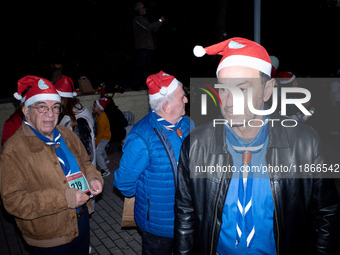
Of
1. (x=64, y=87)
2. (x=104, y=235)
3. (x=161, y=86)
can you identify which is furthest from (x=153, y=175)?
(x=104, y=235)

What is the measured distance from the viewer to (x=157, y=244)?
2818 mm

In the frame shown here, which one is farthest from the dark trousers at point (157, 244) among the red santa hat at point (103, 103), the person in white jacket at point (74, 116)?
the red santa hat at point (103, 103)

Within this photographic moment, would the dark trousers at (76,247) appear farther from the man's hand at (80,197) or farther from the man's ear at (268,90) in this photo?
the man's ear at (268,90)

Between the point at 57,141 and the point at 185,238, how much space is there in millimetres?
1643

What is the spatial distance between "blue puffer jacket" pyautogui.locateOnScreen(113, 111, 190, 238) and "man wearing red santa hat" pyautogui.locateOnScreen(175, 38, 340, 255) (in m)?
0.65

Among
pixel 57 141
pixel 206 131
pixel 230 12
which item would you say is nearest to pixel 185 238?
pixel 206 131

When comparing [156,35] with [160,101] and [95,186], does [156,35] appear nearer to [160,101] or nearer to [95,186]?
[160,101]

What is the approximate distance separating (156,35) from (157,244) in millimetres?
12103

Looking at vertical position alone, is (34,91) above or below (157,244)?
above

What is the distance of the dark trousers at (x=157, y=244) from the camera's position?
111 inches

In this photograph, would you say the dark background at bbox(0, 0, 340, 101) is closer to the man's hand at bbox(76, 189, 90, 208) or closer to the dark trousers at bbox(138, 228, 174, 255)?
the man's hand at bbox(76, 189, 90, 208)

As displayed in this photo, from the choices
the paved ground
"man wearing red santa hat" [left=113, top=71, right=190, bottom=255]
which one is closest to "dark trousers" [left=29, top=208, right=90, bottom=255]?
"man wearing red santa hat" [left=113, top=71, right=190, bottom=255]

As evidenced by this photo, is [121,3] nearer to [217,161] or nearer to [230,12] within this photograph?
[230,12]

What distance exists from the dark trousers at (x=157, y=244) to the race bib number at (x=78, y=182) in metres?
0.78
